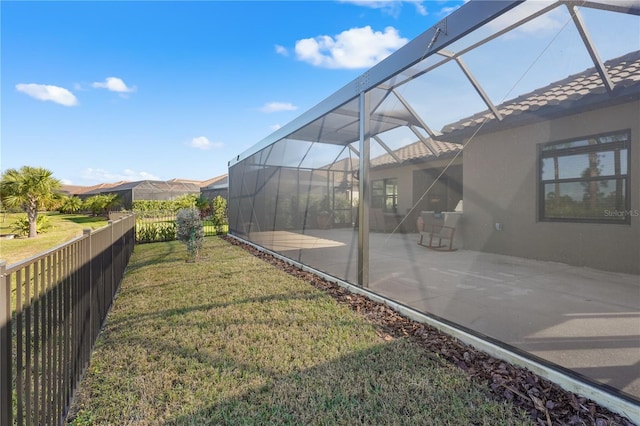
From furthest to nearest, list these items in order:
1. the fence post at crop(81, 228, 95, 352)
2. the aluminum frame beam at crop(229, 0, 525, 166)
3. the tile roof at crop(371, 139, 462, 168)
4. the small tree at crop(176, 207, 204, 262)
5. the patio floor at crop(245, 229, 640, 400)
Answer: the small tree at crop(176, 207, 204, 262) → the tile roof at crop(371, 139, 462, 168) → the fence post at crop(81, 228, 95, 352) → the aluminum frame beam at crop(229, 0, 525, 166) → the patio floor at crop(245, 229, 640, 400)

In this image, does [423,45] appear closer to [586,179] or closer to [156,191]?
[586,179]

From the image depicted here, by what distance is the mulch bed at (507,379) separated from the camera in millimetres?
1783

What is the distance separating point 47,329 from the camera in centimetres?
166

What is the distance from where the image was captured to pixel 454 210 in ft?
9.91

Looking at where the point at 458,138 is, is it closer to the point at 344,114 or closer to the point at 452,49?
the point at 452,49

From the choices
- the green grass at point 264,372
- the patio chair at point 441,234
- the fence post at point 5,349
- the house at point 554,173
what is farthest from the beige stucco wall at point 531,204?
the fence post at point 5,349

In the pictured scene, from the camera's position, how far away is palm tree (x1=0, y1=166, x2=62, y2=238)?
11.4 meters

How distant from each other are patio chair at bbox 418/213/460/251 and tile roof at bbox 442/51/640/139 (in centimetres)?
106

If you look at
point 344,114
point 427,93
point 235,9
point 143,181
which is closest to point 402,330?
point 427,93

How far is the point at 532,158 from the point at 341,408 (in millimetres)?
2431

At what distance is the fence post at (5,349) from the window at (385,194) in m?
3.25

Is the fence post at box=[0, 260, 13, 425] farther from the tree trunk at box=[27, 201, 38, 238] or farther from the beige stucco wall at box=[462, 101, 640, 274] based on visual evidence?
the tree trunk at box=[27, 201, 38, 238]

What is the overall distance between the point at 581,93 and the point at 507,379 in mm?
Result: 2182

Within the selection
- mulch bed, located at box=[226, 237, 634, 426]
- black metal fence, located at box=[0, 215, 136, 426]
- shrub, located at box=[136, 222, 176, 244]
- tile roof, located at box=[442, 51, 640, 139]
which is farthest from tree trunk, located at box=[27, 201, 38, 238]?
tile roof, located at box=[442, 51, 640, 139]
